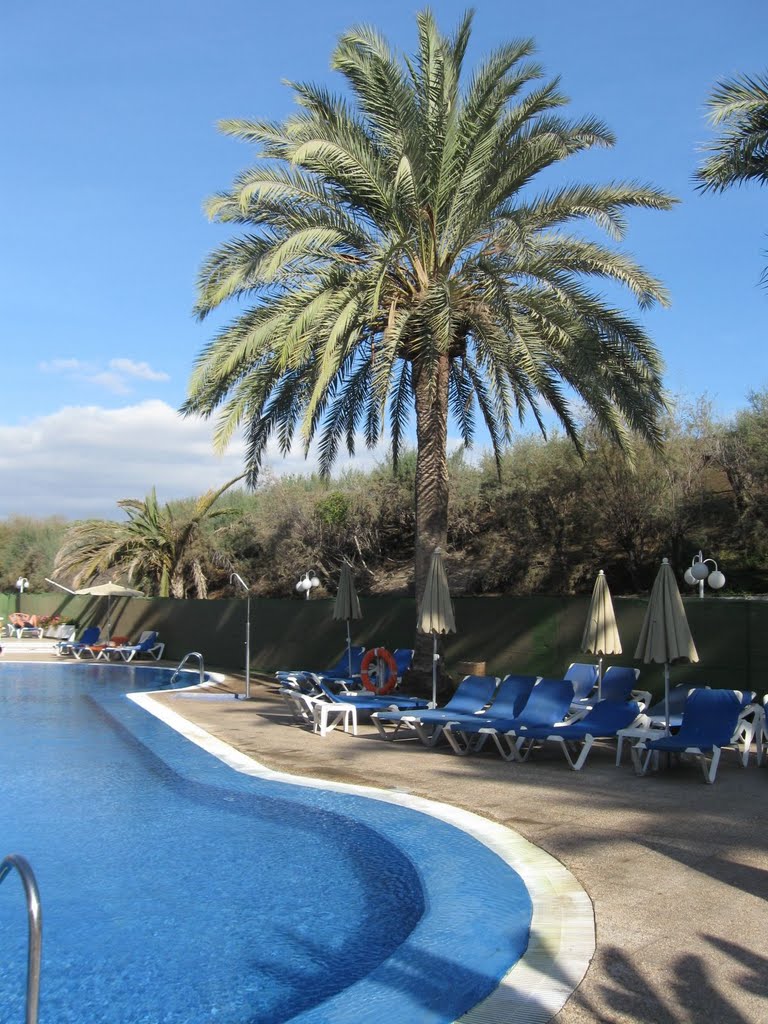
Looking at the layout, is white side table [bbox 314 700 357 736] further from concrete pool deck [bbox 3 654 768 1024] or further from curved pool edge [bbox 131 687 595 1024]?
curved pool edge [bbox 131 687 595 1024]

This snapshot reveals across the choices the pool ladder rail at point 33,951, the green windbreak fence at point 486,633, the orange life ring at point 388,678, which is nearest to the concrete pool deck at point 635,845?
the orange life ring at point 388,678

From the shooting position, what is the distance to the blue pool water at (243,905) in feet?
16.6

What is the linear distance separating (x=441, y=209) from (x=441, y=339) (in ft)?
7.70

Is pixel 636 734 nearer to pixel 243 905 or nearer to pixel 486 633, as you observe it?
pixel 243 905

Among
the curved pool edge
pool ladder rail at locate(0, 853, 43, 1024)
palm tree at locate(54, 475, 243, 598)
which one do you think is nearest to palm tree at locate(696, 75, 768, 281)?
the curved pool edge

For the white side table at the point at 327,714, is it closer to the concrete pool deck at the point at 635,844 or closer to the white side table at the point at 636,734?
the concrete pool deck at the point at 635,844

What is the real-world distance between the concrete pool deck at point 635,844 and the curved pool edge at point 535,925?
0.28 feet

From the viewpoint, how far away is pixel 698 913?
216 inches

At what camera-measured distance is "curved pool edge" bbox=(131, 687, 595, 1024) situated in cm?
436

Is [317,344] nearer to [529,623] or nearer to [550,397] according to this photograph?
[550,397]

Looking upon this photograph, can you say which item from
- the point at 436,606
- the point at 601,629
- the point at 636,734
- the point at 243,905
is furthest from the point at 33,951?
the point at 601,629

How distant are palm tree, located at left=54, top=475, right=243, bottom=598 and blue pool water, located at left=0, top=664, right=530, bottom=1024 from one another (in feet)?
69.6

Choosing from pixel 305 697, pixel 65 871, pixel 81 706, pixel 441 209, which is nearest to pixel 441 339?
pixel 441 209

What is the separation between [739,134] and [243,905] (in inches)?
371
